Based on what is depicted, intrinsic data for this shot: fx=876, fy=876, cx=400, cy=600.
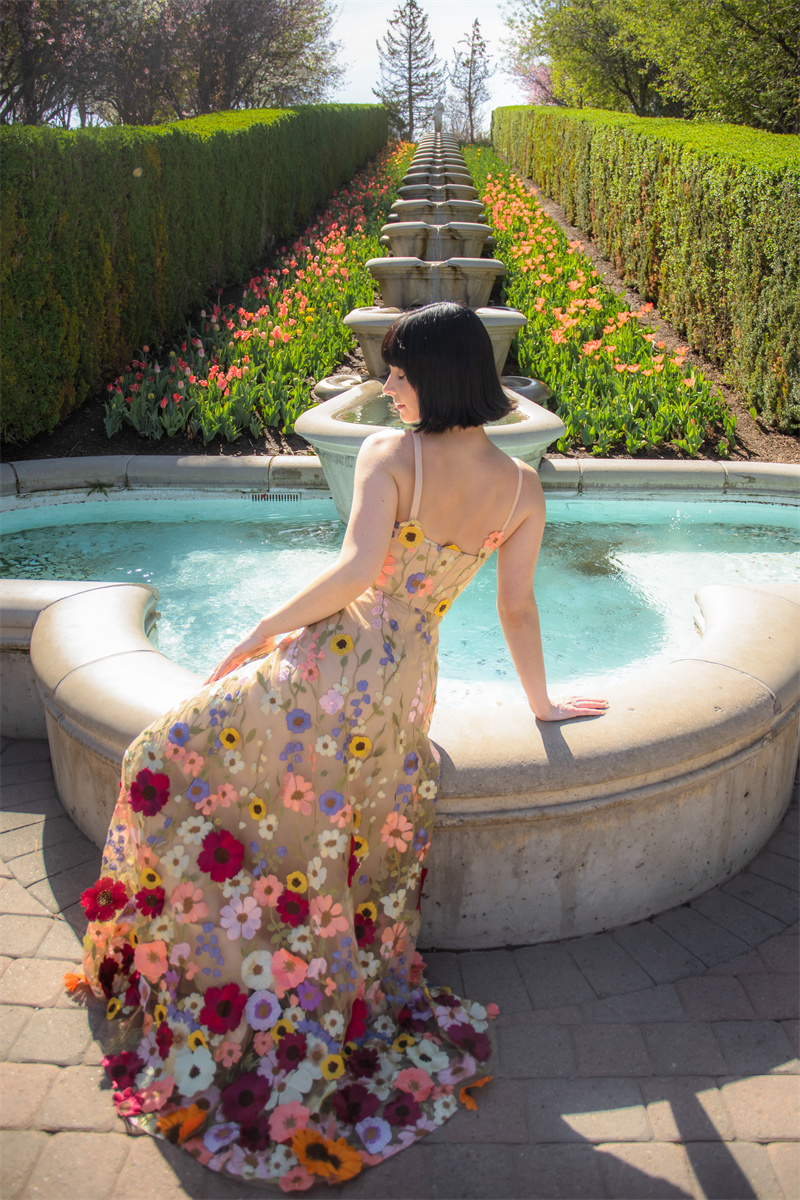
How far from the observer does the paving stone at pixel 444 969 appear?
218 centimetres

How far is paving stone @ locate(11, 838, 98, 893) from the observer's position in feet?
8.30

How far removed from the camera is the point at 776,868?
2.61 m

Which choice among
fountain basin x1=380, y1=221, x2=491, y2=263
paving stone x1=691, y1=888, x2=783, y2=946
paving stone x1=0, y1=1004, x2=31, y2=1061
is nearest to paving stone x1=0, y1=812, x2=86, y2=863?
paving stone x1=0, y1=1004, x2=31, y2=1061

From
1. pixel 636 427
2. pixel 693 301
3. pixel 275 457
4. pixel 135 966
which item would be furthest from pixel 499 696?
pixel 693 301

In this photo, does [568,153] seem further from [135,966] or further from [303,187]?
[135,966]

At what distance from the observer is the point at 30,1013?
2.06 meters

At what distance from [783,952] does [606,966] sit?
0.48 metres

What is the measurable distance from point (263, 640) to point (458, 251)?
361 inches

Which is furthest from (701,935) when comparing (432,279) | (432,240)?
(432,240)

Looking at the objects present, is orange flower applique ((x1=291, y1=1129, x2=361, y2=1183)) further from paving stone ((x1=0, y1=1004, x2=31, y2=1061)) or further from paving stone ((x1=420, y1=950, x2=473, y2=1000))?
paving stone ((x1=0, y1=1004, x2=31, y2=1061))

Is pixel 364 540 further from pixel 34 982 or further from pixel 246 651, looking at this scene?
pixel 34 982

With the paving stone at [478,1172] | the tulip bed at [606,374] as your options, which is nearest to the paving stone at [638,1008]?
the paving stone at [478,1172]

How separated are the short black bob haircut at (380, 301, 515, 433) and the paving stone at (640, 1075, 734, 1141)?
4.80 ft

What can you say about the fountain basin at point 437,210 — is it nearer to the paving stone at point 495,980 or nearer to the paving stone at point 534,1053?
the paving stone at point 495,980
